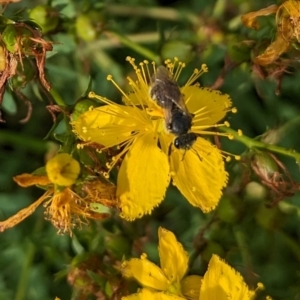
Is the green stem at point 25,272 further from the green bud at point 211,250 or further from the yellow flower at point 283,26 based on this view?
the yellow flower at point 283,26

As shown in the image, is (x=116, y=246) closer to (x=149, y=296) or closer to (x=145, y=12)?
(x=149, y=296)

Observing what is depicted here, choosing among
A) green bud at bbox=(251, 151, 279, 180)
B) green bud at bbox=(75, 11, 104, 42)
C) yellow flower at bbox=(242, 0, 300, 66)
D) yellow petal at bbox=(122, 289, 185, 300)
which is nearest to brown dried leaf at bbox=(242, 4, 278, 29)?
yellow flower at bbox=(242, 0, 300, 66)

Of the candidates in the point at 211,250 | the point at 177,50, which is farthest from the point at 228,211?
the point at 177,50

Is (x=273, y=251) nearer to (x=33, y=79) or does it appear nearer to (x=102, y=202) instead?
(x=102, y=202)

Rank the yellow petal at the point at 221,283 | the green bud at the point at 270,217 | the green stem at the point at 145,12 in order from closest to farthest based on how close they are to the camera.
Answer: the yellow petal at the point at 221,283, the green bud at the point at 270,217, the green stem at the point at 145,12

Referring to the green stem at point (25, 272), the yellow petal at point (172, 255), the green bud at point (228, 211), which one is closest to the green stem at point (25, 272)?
the green stem at point (25, 272)

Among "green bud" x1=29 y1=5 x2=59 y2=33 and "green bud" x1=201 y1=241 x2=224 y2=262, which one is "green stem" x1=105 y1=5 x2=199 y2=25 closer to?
"green bud" x1=29 y1=5 x2=59 y2=33
